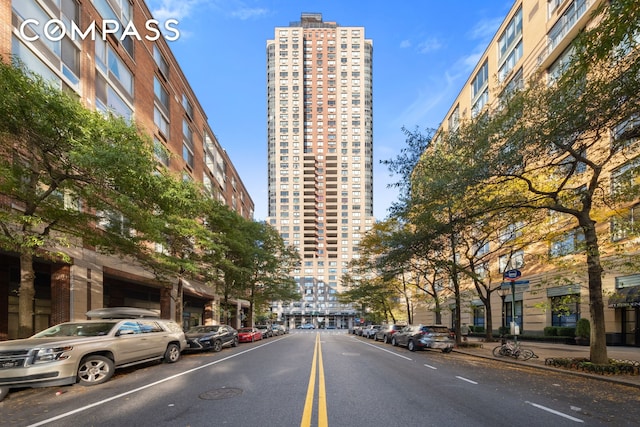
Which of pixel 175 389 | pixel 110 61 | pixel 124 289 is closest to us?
pixel 175 389

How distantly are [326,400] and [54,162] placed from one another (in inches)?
395

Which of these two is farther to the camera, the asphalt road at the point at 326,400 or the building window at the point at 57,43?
the building window at the point at 57,43

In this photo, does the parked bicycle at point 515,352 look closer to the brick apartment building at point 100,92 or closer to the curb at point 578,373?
the curb at point 578,373

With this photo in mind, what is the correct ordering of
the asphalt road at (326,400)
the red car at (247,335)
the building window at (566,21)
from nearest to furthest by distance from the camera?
the asphalt road at (326,400)
the building window at (566,21)
the red car at (247,335)

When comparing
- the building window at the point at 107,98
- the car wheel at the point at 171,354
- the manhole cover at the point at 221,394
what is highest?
the building window at the point at 107,98

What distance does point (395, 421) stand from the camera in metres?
5.72

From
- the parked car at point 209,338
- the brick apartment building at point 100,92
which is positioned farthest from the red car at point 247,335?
the parked car at point 209,338

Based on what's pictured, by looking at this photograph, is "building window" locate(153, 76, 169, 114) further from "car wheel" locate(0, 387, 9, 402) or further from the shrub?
the shrub

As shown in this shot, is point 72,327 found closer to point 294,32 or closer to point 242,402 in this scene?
point 242,402

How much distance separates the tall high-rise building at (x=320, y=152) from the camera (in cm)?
12100

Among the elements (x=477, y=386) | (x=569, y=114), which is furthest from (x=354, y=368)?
(x=569, y=114)

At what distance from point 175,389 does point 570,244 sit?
2346 cm

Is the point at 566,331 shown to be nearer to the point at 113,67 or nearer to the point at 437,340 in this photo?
the point at 437,340

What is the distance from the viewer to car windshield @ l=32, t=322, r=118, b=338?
9797 millimetres
